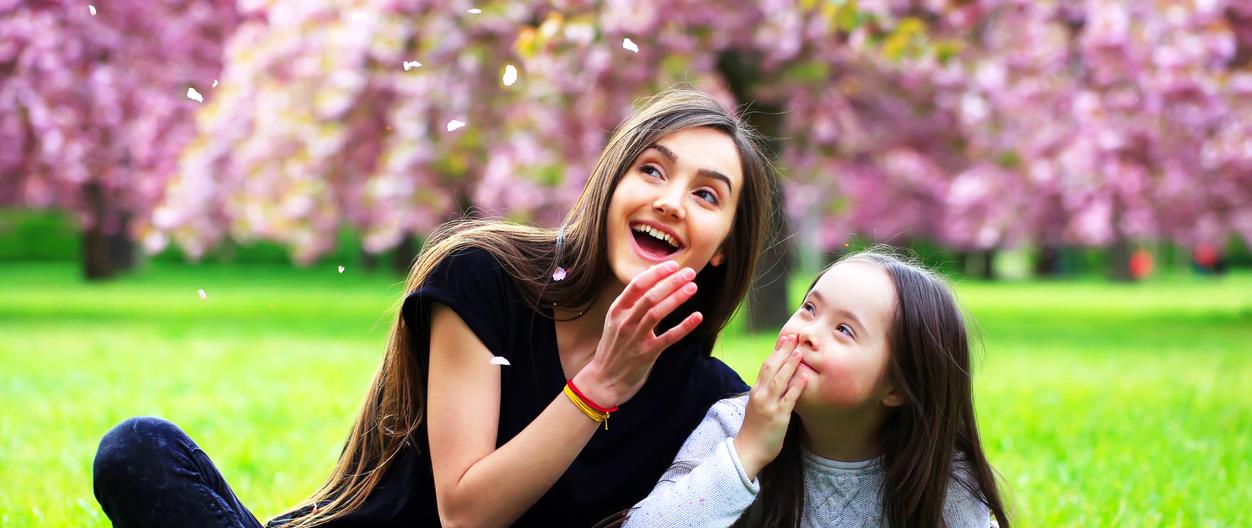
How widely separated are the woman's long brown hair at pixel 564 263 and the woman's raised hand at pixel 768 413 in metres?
0.41

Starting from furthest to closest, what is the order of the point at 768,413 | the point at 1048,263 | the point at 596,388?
1. the point at 1048,263
2. the point at 768,413
3. the point at 596,388

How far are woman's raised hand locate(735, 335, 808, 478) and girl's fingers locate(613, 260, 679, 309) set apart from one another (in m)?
0.33

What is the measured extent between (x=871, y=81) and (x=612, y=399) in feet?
31.4

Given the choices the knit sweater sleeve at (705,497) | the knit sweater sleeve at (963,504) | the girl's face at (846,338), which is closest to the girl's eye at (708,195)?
the girl's face at (846,338)

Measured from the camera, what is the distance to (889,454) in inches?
107

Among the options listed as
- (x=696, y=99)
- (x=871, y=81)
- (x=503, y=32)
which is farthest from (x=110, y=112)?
(x=696, y=99)

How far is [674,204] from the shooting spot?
8.26ft

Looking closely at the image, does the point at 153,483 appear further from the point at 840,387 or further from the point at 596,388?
the point at 840,387

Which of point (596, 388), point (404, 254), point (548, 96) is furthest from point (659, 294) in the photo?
point (404, 254)

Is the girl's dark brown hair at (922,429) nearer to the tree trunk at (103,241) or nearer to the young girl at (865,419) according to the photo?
the young girl at (865,419)

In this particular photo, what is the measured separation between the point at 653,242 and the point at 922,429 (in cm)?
69

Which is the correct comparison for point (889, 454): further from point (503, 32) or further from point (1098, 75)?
point (1098, 75)

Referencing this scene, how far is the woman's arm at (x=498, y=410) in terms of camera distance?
2242mm

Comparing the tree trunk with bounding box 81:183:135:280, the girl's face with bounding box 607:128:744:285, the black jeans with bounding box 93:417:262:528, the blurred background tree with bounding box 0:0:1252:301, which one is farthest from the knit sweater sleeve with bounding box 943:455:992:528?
the tree trunk with bounding box 81:183:135:280
